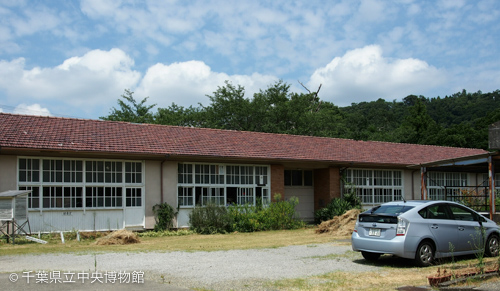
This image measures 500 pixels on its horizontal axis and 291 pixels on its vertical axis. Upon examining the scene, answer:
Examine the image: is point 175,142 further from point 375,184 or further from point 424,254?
point 424,254

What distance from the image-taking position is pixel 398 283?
8922 millimetres

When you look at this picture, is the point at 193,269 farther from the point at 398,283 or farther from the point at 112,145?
the point at 112,145

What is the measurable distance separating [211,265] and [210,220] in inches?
343

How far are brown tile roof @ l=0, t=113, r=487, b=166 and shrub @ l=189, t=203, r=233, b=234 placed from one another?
7.37 feet

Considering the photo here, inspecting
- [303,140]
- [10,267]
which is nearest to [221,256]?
[10,267]

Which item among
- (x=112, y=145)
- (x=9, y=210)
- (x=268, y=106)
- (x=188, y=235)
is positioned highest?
(x=268, y=106)

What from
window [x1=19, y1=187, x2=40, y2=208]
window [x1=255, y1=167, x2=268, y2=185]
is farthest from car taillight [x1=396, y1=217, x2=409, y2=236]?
window [x1=19, y1=187, x2=40, y2=208]

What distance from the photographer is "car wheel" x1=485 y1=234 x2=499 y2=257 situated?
39.1ft

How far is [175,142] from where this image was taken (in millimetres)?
21422

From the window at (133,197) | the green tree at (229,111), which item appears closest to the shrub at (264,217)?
the window at (133,197)

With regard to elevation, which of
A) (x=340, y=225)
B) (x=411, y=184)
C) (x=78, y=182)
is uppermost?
(x=78, y=182)

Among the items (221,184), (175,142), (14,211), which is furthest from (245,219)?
(14,211)

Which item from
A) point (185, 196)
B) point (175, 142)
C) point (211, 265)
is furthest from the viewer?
point (175, 142)

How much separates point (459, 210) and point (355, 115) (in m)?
49.5
